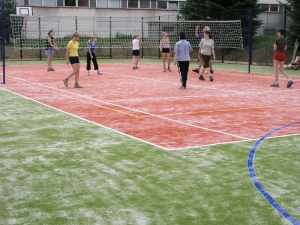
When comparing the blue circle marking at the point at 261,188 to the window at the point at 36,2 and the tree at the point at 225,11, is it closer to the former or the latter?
the tree at the point at 225,11

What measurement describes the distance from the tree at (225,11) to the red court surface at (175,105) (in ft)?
36.0

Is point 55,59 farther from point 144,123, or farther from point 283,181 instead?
point 283,181

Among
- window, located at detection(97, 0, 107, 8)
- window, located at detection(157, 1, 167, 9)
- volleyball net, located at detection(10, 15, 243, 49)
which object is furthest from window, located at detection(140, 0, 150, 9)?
volleyball net, located at detection(10, 15, 243, 49)

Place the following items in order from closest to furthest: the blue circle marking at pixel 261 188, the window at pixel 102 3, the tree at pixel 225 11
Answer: the blue circle marking at pixel 261 188, the tree at pixel 225 11, the window at pixel 102 3

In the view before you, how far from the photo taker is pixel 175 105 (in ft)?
40.3

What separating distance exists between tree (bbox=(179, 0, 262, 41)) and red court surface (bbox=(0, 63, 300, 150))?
11.0 m

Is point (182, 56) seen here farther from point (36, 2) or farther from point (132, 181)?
point (36, 2)

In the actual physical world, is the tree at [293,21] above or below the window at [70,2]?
below

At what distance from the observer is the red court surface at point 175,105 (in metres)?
8.88

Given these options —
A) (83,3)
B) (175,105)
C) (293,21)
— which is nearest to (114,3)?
(83,3)

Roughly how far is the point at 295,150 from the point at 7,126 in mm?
5194

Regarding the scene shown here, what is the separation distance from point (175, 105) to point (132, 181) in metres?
6.41

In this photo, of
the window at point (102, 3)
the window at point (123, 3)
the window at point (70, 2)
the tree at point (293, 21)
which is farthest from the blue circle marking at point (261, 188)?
the window at point (123, 3)

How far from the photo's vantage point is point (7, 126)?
9.51m
